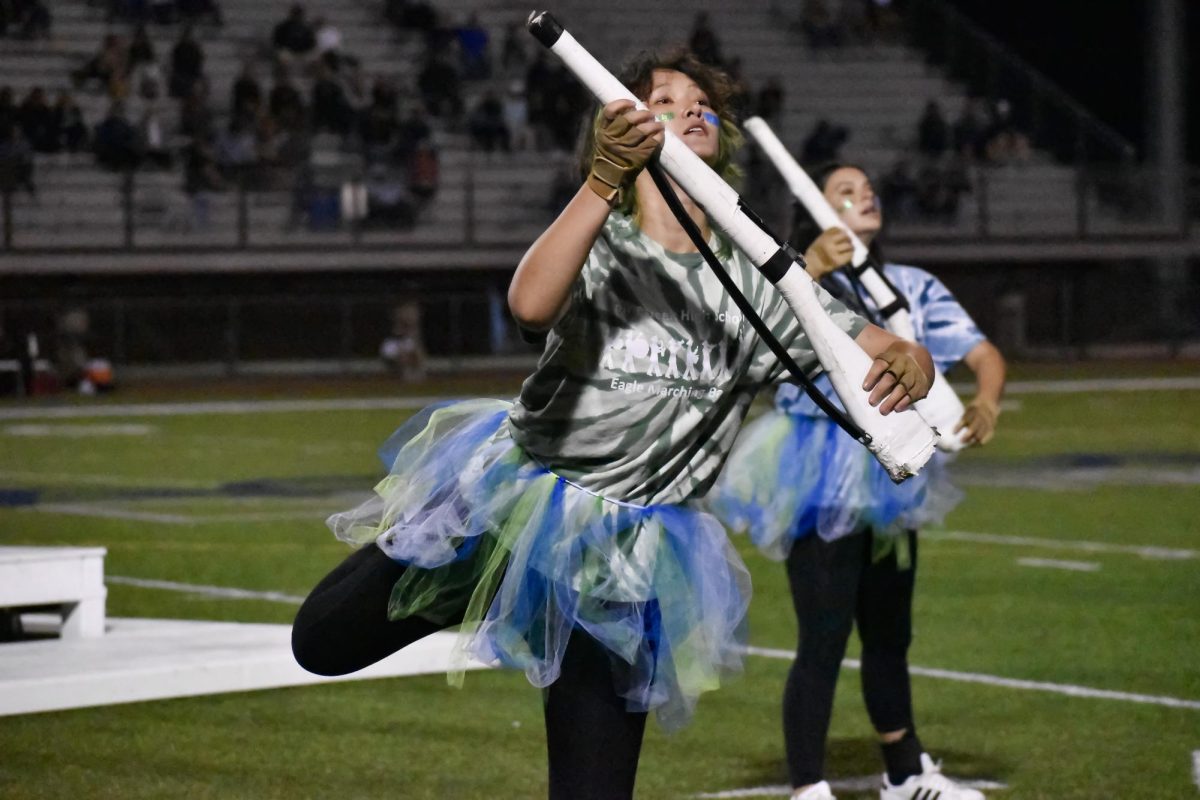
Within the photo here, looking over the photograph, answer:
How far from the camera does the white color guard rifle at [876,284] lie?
238 inches

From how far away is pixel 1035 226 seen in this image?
30469 millimetres

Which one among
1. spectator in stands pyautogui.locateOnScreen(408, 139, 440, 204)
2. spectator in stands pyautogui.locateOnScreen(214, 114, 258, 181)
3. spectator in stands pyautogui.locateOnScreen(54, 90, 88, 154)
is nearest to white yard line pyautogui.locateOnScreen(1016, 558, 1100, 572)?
spectator in stands pyautogui.locateOnScreen(408, 139, 440, 204)

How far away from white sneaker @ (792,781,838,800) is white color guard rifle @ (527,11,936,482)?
6.35 ft

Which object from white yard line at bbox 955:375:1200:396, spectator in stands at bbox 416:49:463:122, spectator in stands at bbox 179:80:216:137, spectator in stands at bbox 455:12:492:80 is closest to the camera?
white yard line at bbox 955:375:1200:396

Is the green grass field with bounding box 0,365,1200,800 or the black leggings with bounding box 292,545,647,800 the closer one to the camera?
the black leggings with bounding box 292,545,647,800

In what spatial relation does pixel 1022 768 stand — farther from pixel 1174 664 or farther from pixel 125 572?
pixel 125 572

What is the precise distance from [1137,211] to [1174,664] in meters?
23.0

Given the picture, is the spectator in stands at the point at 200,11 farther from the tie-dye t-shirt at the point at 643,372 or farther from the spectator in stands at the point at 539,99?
the tie-dye t-shirt at the point at 643,372

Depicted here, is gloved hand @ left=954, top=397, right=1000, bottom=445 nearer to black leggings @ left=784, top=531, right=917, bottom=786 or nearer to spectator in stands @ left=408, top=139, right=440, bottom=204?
black leggings @ left=784, top=531, right=917, bottom=786

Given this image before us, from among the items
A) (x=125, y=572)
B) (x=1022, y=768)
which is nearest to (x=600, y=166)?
(x=1022, y=768)

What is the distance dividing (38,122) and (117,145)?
3.66 ft

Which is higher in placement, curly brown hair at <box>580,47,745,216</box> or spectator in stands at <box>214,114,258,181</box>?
curly brown hair at <box>580,47,745,216</box>

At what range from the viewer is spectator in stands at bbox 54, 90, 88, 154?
89.0 ft

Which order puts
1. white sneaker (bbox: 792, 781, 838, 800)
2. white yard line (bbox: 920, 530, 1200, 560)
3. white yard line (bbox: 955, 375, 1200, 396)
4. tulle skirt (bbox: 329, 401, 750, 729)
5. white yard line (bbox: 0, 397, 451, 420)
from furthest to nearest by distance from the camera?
white yard line (bbox: 955, 375, 1200, 396)
white yard line (bbox: 0, 397, 451, 420)
white yard line (bbox: 920, 530, 1200, 560)
white sneaker (bbox: 792, 781, 838, 800)
tulle skirt (bbox: 329, 401, 750, 729)
